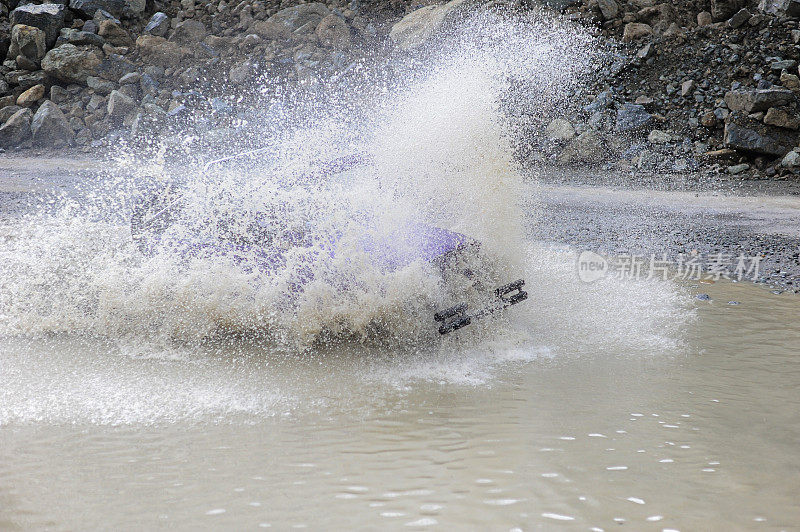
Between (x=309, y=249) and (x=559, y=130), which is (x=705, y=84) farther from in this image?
(x=309, y=249)

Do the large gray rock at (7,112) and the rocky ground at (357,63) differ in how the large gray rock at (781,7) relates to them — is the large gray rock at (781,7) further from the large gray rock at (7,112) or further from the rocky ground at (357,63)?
the large gray rock at (7,112)

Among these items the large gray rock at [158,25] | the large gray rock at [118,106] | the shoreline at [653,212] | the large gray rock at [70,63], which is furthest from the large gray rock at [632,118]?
the large gray rock at [70,63]

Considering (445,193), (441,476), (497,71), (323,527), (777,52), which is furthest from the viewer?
(497,71)

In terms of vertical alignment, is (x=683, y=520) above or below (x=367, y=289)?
below

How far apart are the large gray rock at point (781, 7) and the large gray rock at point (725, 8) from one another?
0.52 metres

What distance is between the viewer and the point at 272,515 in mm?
2654

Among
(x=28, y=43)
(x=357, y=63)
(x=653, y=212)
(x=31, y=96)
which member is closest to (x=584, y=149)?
(x=653, y=212)

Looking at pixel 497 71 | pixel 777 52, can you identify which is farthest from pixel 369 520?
pixel 777 52

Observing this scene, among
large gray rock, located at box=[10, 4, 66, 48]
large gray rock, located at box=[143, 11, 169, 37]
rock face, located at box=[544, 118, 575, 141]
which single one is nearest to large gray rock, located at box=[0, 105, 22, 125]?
large gray rock, located at box=[10, 4, 66, 48]

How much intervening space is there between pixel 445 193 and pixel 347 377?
2.15 metres

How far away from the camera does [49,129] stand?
15.6m

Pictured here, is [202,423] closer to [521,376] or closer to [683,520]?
[521,376]

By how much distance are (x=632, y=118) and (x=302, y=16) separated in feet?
33.7

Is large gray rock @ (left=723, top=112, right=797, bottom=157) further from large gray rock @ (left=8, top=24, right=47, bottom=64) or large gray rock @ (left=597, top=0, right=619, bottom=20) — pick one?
large gray rock @ (left=8, top=24, right=47, bottom=64)
